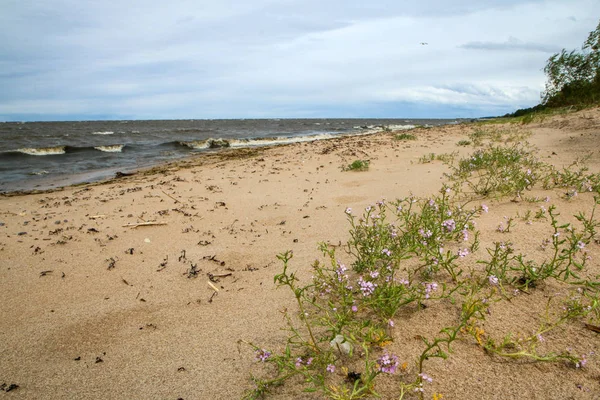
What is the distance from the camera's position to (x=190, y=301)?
2.59m

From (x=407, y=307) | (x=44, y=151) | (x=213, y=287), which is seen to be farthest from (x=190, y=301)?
(x=44, y=151)

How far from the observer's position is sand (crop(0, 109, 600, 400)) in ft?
5.45

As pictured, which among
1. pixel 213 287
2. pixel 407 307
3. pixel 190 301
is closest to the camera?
pixel 407 307

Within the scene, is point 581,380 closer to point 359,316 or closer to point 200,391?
point 359,316

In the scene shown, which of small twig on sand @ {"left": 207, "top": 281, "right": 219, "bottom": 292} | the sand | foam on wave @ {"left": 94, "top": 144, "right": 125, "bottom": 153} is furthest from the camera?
foam on wave @ {"left": 94, "top": 144, "right": 125, "bottom": 153}

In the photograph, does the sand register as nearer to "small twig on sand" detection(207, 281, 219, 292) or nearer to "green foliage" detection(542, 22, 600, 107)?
"small twig on sand" detection(207, 281, 219, 292)

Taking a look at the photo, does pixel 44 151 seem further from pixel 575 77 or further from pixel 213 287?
pixel 575 77

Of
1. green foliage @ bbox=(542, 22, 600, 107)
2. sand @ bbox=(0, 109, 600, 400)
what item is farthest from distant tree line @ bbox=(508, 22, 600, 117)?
sand @ bbox=(0, 109, 600, 400)

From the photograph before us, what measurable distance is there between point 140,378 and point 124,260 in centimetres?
188

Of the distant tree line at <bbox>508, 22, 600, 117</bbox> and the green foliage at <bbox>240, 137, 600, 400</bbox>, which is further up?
the distant tree line at <bbox>508, 22, 600, 117</bbox>

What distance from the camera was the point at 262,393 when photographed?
63.7 inches

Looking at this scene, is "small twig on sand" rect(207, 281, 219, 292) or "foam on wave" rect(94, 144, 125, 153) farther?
"foam on wave" rect(94, 144, 125, 153)

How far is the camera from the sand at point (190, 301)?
1660 millimetres

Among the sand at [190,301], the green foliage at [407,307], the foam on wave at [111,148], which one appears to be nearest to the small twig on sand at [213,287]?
the sand at [190,301]
